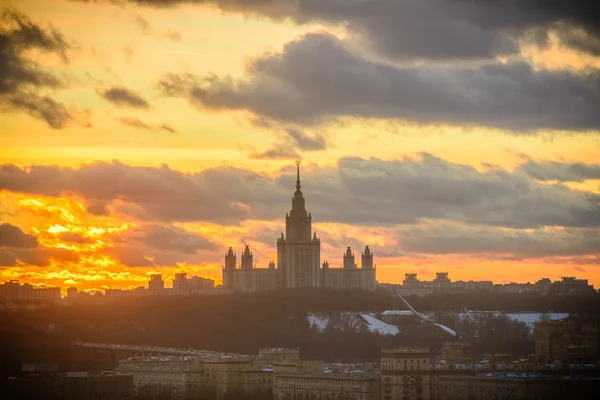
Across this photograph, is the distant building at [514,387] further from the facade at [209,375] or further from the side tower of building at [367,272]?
the side tower of building at [367,272]

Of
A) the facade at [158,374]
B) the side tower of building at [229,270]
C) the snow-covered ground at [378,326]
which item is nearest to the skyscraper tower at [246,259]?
the side tower of building at [229,270]

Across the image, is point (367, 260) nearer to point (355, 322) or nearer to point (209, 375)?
point (355, 322)

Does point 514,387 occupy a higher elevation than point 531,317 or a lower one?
lower

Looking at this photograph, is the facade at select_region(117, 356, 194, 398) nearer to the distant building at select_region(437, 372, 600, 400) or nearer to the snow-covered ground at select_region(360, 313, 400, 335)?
the distant building at select_region(437, 372, 600, 400)

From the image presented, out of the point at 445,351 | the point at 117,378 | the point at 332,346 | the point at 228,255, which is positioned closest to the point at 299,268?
the point at 228,255

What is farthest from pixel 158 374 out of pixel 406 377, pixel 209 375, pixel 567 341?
pixel 567 341

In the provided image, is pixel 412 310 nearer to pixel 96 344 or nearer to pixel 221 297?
pixel 221 297

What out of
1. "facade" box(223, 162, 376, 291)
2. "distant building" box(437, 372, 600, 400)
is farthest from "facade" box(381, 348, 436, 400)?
"facade" box(223, 162, 376, 291)
